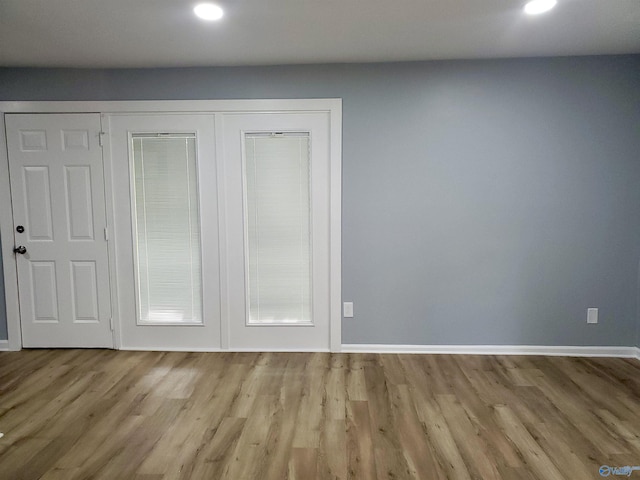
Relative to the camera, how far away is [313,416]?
2.66 meters

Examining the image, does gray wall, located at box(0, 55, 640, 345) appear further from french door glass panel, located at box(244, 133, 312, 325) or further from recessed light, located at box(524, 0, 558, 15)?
recessed light, located at box(524, 0, 558, 15)

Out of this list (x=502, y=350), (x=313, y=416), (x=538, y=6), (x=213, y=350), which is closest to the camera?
(x=538, y=6)

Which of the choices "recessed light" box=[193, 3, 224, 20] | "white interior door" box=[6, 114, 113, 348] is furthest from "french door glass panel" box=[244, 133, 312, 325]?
"white interior door" box=[6, 114, 113, 348]

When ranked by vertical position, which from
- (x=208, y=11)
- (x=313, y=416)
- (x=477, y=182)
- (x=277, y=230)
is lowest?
(x=313, y=416)

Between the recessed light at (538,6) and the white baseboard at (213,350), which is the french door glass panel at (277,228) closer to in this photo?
the white baseboard at (213,350)

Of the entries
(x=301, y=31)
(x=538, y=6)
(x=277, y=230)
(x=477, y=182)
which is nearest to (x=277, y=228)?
(x=277, y=230)

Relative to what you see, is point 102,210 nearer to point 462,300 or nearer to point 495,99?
point 462,300

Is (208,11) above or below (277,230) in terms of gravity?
above

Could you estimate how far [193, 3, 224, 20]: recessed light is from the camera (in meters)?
2.33

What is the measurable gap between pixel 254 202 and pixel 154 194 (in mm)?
852

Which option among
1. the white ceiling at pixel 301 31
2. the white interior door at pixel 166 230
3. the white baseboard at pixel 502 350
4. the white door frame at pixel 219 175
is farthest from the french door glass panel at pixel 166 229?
the white baseboard at pixel 502 350

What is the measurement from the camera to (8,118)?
11.7 feet

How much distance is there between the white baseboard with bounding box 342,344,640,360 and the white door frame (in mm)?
307

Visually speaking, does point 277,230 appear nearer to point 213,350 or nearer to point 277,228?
point 277,228
